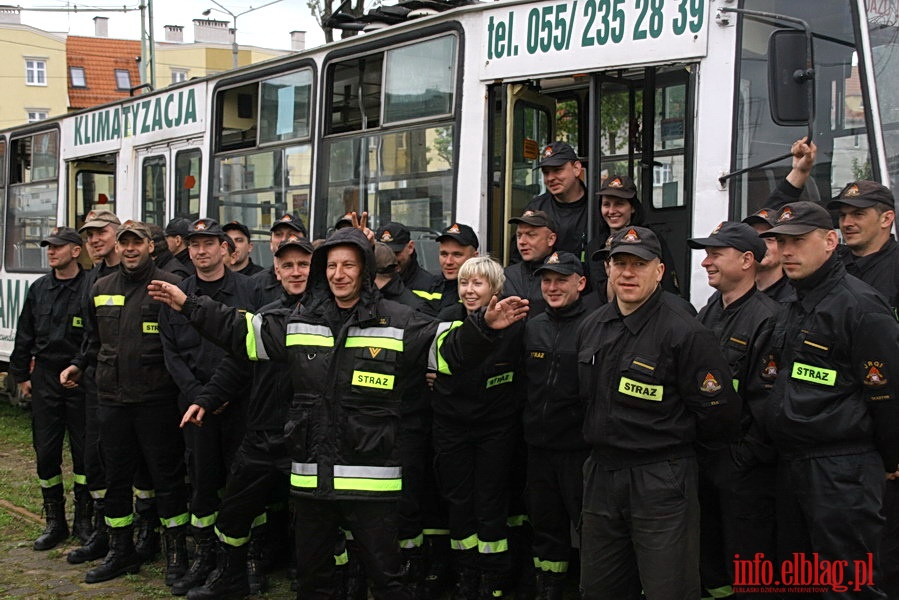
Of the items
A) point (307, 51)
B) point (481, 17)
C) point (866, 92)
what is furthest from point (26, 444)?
point (866, 92)

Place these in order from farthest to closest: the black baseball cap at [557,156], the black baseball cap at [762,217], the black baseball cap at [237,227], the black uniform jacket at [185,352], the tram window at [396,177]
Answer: the black baseball cap at [237,227]
the tram window at [396,177]
the black uniform jacket at [185,352]
the black baseball cap at [557,156]
the black baseball cap at [762,217]

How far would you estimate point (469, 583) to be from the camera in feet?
18.2

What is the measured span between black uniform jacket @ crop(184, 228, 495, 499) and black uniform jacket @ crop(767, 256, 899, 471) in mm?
1244

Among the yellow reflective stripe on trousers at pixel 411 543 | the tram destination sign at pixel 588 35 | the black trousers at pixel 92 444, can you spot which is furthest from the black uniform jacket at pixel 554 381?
the black trousers at pixel 92 444

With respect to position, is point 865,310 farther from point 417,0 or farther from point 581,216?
point 417,0

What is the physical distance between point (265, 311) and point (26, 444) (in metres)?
6.51

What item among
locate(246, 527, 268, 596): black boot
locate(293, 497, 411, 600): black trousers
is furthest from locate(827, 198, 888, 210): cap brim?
locate(246, 527, 268, 596): black boot

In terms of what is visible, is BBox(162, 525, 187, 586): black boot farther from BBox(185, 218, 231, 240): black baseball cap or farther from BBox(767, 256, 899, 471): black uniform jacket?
BBox(767, 256, 899, 471): black uniform jacket

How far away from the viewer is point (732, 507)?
14.5 ft

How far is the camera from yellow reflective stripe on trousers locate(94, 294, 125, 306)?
A: 6.12 meters

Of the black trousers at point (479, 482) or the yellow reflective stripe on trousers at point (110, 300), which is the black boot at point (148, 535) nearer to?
the yellow reflective stripe on trousers at point (110, 300)

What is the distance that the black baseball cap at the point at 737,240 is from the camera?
454 centimetres

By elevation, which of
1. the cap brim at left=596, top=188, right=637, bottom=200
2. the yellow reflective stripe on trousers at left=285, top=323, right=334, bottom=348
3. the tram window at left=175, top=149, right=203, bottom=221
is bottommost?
the yellow reflective stripe on trousers at left=285, top=323, right=334, bottom=348

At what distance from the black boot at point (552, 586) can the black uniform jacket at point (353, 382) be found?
123 cm
